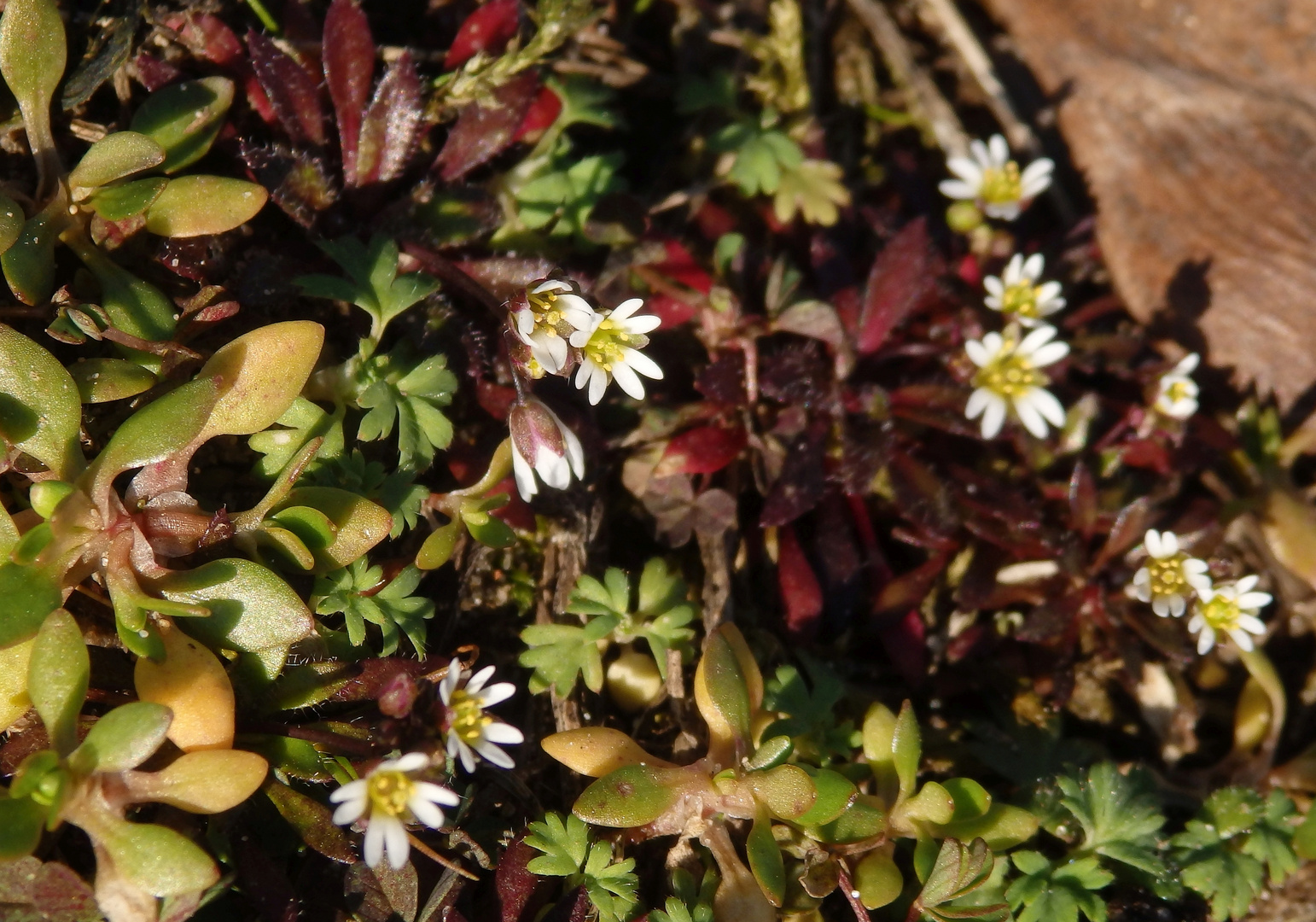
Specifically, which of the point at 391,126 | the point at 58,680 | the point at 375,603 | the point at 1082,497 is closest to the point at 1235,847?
the point at 1082,497

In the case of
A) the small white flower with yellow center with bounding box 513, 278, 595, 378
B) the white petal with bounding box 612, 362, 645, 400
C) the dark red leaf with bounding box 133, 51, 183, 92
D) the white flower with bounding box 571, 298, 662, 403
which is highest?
the dark red leaf with bounding box 133, 51, 183, 92

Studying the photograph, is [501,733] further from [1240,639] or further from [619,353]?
[1240,639]

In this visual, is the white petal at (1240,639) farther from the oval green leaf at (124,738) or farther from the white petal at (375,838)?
the oval green leaf at (124,738)

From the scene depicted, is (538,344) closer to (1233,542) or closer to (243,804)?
(243,804)

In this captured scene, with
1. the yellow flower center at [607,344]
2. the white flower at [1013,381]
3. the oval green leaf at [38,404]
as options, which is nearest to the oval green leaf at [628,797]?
the yellow flower center at [607,344]

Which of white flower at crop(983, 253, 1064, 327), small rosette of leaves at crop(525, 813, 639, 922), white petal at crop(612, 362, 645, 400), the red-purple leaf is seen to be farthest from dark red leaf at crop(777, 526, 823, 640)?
the red-purple leaf

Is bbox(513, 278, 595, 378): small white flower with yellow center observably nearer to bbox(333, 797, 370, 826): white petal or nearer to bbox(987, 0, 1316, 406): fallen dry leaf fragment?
bbox(333, 797, 370, 826): white petal
